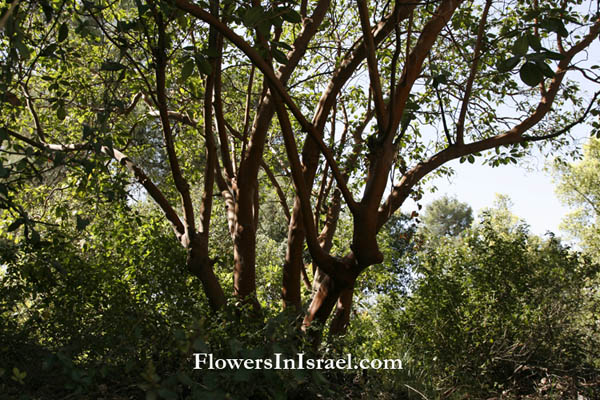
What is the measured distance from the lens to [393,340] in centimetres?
457

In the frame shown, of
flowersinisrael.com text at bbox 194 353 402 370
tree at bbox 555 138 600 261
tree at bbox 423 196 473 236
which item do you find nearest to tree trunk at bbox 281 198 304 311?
flowersinisrael.com text at bbox 194 353 402 370

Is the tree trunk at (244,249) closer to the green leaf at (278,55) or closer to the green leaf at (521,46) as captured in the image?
the green leaf at (278,55)

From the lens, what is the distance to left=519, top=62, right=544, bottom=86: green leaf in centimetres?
188

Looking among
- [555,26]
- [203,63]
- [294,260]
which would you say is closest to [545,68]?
[555,26]

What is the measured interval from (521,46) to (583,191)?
81.4 feet

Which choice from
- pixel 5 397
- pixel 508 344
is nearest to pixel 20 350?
pixel 5 397

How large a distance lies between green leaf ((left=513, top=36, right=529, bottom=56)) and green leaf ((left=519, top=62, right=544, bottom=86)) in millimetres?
65

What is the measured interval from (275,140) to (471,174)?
3.05 m

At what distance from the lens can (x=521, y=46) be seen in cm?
196

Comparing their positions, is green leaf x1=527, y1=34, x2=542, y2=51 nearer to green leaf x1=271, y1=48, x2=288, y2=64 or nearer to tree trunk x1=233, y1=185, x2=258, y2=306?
green leaf x1=271, y1=48, x2=288, y2=64

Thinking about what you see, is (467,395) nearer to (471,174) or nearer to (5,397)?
(5,397)

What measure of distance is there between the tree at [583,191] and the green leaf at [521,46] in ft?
75.5

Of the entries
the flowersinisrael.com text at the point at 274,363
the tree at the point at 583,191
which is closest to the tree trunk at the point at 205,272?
the flowersinisrael.com text at the point at 274,363

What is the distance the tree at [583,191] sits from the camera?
890 inches
